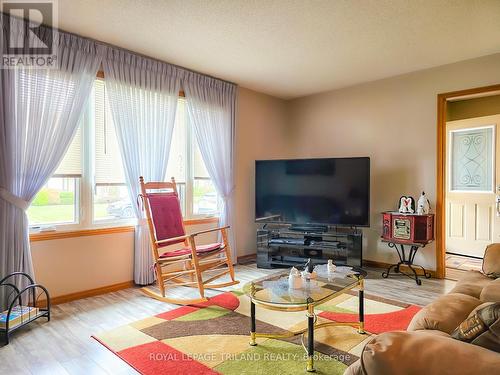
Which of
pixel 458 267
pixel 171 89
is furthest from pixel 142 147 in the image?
pixel 458 267

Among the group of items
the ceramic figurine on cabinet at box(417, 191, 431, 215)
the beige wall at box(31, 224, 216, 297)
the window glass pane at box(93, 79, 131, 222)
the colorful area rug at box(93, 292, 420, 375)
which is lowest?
the colorful area rug at box(93, 292, 420, 375)

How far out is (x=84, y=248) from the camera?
3.23m

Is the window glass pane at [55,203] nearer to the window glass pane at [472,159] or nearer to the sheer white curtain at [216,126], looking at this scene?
the sheer white curtain at [216,126]

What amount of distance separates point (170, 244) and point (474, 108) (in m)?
4.82

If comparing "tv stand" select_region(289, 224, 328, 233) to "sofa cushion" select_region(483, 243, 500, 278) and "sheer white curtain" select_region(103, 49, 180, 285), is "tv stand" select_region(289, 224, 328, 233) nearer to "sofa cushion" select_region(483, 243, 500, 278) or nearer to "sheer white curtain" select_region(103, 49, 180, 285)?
"sheer white curtain" select_region(103, 49, 180, 285)

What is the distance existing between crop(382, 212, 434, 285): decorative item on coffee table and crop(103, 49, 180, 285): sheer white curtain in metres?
2.74

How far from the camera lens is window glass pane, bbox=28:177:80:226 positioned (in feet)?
9.82

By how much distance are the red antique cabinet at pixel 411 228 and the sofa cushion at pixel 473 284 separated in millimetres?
1352

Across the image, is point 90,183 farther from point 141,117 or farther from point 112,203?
point 141,117

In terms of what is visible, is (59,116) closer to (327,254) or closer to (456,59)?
(327,254)

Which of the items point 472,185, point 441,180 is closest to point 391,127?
point 441,180

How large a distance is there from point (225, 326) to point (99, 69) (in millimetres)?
2686

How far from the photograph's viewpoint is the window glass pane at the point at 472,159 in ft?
16.0

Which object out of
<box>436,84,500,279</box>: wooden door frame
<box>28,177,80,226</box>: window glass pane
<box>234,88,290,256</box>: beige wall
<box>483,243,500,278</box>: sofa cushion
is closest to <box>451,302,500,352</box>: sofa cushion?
<box>483,243,500,278</box>: sofa cushion
